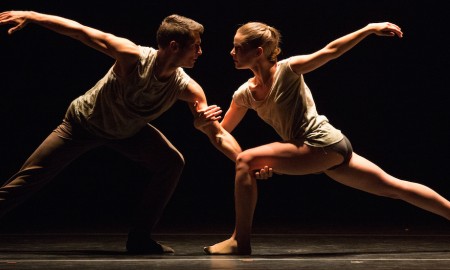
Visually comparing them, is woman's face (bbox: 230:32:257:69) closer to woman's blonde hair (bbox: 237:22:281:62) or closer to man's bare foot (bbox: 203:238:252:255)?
woman's blonde hair (bbox: 237:22:281:62)

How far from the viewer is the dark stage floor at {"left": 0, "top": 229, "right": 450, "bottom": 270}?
10.6ft

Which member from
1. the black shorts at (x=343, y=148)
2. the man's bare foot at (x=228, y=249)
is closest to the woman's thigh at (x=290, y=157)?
the black shorts at (x=343, y=148)

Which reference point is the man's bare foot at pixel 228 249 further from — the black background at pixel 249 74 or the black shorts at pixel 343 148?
the black background at pixel 249 74

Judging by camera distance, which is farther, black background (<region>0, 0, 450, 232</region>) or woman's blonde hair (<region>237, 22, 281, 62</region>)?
black background (<region>0, 0, 450, 232</region>)

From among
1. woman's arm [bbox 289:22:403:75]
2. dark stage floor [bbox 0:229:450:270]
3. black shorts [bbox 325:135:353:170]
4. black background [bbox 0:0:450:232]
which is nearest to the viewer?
dark stage floor [bbox 0:229:450:270]

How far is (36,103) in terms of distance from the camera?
5.71 meters

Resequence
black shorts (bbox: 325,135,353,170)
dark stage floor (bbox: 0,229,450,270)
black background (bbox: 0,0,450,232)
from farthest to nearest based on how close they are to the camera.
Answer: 1. black background (bbox: 0,0,450,232)
2. black shorts (bbox: 325,135,353,170)
3. dark stage floor (bbox: 0,229,450,270)

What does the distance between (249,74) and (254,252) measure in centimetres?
238

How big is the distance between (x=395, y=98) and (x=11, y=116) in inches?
101

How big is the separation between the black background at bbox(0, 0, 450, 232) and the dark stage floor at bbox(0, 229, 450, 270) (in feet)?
3.85

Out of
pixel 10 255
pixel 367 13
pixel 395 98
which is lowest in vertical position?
pixel 10 255

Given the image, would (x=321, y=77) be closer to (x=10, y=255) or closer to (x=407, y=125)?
(x=407, y=125)

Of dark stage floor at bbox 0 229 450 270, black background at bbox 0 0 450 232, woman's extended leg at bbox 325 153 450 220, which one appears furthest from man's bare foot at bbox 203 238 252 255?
black background at bbox 0 0 450 232

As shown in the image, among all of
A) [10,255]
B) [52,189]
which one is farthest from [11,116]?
[10,255]
